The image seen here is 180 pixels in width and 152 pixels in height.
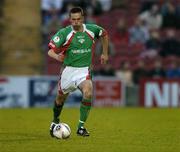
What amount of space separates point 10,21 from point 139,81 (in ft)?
15.6

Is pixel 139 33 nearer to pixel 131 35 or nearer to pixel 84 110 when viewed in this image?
pixel 131 35

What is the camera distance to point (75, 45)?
12008mm

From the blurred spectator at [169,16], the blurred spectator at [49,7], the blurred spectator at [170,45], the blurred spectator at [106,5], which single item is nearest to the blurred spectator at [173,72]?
the blurred spectator at [170,45]

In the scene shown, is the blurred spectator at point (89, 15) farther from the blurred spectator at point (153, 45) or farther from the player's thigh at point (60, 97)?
the player's thigh at point (60, 97)

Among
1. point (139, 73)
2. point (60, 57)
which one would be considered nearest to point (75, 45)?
point (60, 57)

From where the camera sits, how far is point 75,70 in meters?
12.0

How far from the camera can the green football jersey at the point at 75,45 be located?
11.9 meters

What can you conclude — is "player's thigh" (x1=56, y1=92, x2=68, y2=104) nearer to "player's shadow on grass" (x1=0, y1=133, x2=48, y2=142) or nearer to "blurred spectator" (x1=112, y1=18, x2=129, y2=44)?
"player's shadow on grass" (x1=0, y1=133, x2=48, y2=142)

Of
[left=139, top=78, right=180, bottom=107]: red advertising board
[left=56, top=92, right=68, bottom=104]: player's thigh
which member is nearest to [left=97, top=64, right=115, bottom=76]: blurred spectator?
[left=139, top=78, right=180, bottom=107]: red advertising board

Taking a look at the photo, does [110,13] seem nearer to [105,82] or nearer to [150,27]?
[150,27]

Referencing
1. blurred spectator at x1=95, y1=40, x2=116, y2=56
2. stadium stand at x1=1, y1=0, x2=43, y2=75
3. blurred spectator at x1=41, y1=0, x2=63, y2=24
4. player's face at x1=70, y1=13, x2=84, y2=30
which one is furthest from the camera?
blurred spectator at x1=41, y1=0, x2=63, y2=24

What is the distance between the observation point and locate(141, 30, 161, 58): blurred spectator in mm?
26953

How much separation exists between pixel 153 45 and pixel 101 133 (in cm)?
1453

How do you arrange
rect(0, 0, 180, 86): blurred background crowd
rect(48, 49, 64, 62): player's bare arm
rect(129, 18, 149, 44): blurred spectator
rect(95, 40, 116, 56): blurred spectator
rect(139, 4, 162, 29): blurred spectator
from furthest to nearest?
rect(139, 4, 162, 29): blurred spectator, rect(129, 18, 149, 44): blurred spectator, rect(95, 40, 116, 56): blurred spectator, rect(0, 0, 180, 86): blurred background crowd, rect(48, 49, 64, 62): player's bare arm
